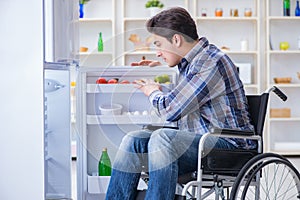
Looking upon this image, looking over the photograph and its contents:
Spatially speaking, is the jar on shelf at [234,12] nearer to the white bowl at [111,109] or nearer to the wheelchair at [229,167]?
the white bowl at [111,109]

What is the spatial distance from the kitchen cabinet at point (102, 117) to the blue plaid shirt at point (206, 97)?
0.49 metres

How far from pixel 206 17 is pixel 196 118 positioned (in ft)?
12.6

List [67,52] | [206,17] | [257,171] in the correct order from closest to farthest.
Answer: [257,171] → [67,52] → [206,17]

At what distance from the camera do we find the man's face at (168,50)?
2551 mm

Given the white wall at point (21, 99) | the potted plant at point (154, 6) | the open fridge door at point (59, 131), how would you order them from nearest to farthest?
the white wall at point (21, 99) < the open fridge door at point (59, 131) < the potted plant at point (154, 6)

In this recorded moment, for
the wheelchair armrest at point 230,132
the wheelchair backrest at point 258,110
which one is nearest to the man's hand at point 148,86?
the wheelchair armrest at point 230,132

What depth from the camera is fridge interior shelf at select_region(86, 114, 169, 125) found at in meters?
3.02

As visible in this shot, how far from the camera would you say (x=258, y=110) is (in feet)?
8.57

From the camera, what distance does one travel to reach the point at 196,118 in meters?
2.47

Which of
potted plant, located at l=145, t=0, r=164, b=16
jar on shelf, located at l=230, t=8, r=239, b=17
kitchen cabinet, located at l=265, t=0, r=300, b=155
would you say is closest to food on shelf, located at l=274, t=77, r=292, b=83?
kitchen cabinet, located at l=265, t=0, r=300, b=155

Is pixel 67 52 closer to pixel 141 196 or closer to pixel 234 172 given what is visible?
pixel 141 196

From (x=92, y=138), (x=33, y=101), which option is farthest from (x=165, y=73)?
(x=33, y=101)

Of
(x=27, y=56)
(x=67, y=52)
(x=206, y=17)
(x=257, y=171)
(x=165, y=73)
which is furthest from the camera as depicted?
(x=206, y=17)

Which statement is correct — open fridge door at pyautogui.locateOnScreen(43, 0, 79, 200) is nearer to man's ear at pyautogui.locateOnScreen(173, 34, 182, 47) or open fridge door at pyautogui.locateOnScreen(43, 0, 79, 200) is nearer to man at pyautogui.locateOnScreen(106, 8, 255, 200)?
man at pyautogui.locateOnScreen(106, 8, 255, 200)
